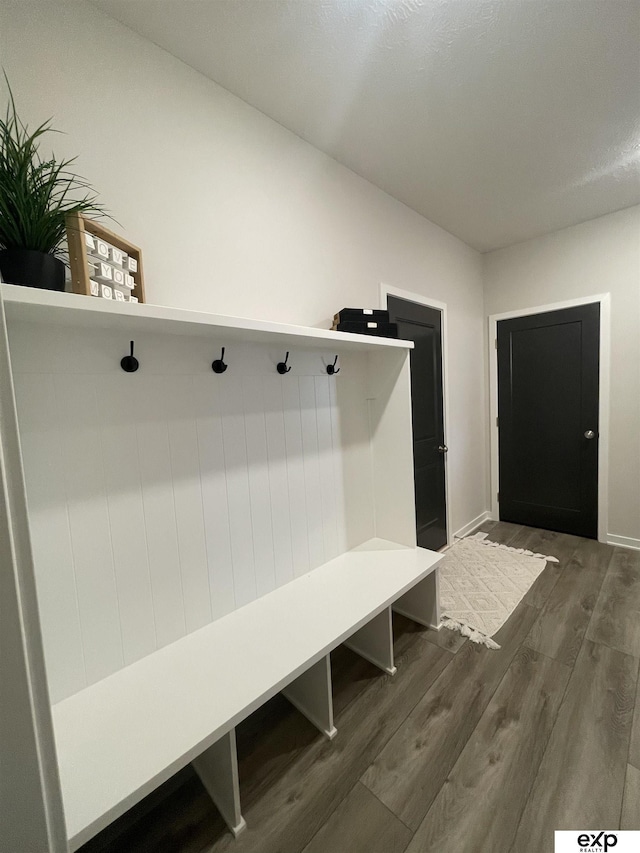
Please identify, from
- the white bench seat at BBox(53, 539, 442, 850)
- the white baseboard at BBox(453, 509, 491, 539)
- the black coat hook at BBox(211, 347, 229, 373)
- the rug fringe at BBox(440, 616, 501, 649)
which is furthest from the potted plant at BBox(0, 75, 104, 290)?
the white baseboard at BBox(453, 509, 491, 539)

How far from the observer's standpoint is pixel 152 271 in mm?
1271

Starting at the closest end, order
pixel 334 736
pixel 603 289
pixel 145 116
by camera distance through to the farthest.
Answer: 1. pixel 145 116
2. pixel 334 736
3. pixel 603 289

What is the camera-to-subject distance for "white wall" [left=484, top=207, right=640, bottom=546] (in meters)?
2.74

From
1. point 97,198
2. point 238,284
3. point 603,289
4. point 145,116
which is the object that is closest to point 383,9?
point 145,116

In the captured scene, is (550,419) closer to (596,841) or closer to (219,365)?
(596,841)

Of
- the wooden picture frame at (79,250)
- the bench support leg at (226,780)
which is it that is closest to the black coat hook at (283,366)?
the wooden picture frame at (79,250)

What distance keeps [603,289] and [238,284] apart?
3.11 meters

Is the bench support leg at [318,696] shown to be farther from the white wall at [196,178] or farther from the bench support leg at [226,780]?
the white wall at [196,178]

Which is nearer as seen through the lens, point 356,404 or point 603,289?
point 356,404

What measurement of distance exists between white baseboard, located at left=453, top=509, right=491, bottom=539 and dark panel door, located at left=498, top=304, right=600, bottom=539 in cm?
16

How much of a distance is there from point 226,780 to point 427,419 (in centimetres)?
237

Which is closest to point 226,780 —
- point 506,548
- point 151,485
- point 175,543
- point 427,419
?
point 175,543

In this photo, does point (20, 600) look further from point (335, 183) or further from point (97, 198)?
point (335, 183)

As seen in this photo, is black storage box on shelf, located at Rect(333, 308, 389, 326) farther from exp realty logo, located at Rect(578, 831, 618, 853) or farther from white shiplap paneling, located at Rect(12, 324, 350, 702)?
exp realty logo, located at Rect(578, 831, 618, 853)
